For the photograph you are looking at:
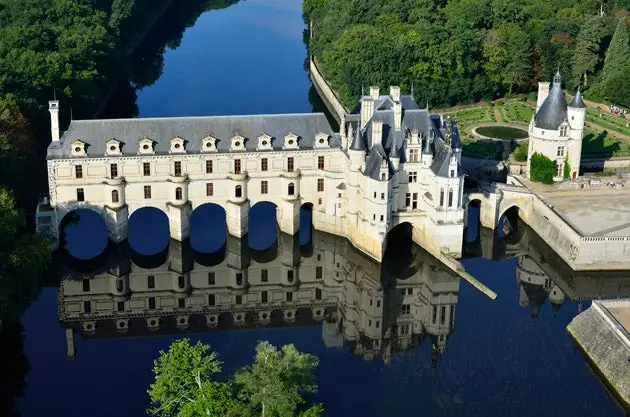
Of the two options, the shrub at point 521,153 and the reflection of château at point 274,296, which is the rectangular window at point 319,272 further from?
the shrub at point 521,153

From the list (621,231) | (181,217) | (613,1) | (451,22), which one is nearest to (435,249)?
(621,231)

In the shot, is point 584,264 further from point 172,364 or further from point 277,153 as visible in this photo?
point 172,364

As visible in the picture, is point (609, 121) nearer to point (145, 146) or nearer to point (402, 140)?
point (402, 140)

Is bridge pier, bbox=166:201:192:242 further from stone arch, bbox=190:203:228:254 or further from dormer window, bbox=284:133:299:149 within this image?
dormer window, bbox=284:133:299:149

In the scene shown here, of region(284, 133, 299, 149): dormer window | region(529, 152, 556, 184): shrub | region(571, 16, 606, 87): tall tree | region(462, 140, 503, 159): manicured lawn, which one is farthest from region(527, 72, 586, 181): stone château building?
region(571, 16, 606, 87): tall tree

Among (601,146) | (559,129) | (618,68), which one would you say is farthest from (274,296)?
(618,68)
